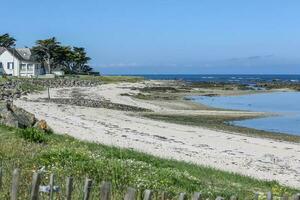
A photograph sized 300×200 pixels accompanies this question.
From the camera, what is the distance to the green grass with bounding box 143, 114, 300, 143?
31.4m

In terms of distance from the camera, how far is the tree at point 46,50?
3728 inches

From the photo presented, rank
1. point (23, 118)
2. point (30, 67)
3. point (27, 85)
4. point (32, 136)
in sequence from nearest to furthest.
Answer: point (32, 136) < point (23, 118) < point (27, 85) < point (30, 67)

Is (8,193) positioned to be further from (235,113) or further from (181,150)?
(235,113)

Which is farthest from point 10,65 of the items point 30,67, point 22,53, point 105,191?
point 105,191

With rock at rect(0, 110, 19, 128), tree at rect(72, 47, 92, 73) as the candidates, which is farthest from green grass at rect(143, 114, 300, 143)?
tree at rect(72, 47, 92, 73)

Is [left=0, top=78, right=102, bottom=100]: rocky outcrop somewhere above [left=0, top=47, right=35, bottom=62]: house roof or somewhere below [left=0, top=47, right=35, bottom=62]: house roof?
below

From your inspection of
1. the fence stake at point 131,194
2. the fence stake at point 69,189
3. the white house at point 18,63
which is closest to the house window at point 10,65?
the white house at point 18,63

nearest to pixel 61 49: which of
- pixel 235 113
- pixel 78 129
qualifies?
pixel 235 113

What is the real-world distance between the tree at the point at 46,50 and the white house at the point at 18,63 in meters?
3.68

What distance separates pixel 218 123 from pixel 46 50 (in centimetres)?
6306

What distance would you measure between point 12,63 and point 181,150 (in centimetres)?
6714

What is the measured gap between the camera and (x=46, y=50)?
313 feet

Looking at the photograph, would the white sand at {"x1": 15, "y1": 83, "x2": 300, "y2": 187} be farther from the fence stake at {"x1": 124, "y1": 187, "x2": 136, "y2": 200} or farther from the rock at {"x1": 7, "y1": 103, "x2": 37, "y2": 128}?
the fence stake at {"x1": 124, "y1": 187, "x2": 136, "y2": 200}

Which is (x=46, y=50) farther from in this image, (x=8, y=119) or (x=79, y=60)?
(x=8, y=119)
